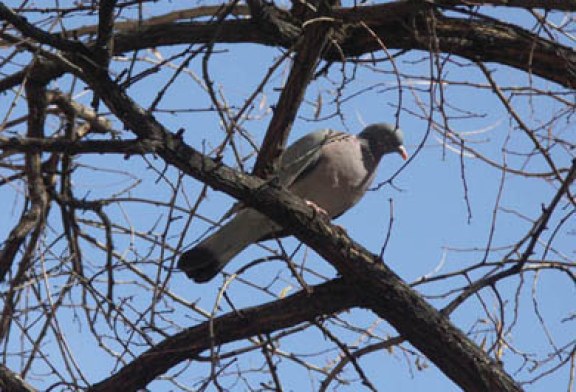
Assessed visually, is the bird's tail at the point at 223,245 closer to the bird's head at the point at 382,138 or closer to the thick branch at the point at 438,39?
the thick branch at the point at 438,39

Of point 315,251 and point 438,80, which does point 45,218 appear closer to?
point 315,251

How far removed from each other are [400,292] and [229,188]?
0.71 meters

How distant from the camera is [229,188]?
3.36m

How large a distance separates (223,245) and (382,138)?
111 centimetres

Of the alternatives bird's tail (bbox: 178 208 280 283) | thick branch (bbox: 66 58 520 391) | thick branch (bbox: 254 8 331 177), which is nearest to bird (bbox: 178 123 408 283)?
bird's tail (bbox: 178 208 280 283)

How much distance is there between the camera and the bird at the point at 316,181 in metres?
→ 4.29

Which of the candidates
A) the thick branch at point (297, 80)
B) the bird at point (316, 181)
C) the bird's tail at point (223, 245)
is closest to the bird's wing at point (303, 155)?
the bird at point (316, 181)

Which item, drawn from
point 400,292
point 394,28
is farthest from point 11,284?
point 394,28

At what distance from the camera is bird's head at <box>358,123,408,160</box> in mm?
5000

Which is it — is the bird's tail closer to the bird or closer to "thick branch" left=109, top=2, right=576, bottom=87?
the bird

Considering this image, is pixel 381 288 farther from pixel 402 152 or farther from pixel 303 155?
pixel 402 152

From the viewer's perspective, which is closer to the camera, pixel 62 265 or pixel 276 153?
pixel 276 153

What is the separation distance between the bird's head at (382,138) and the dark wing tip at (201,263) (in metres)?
1.09

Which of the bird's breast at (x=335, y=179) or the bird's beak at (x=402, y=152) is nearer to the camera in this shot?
the bird's breast at (x=335, y=179)
